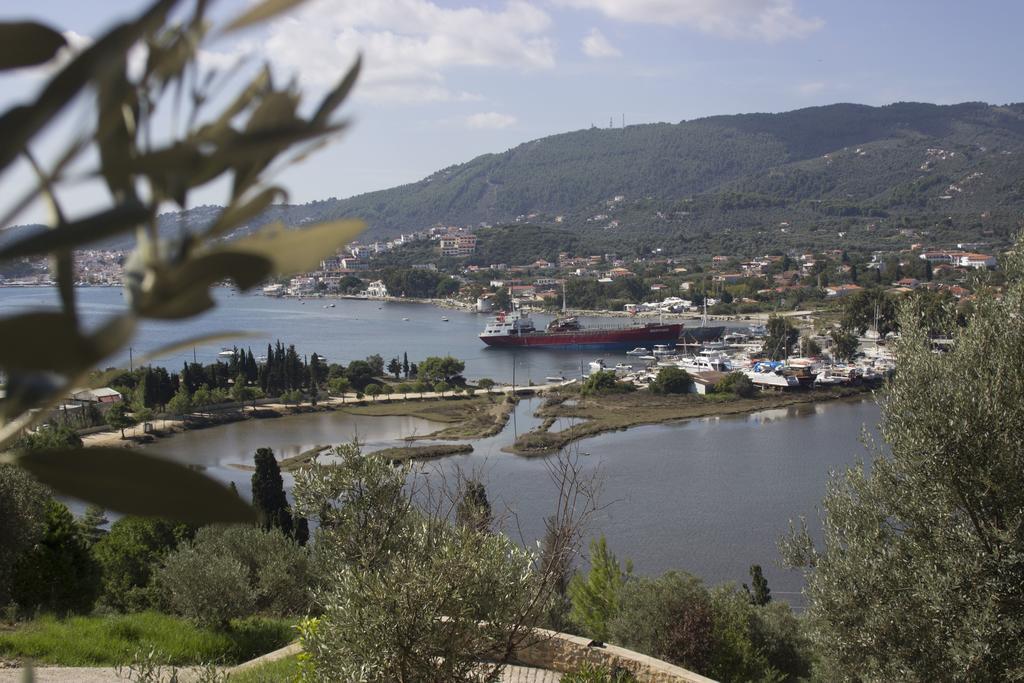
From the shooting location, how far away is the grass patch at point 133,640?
410cm

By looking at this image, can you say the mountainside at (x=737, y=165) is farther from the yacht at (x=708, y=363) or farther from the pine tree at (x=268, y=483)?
the pine tree at (x=268, y=483)

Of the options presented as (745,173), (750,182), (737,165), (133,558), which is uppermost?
(737,165)

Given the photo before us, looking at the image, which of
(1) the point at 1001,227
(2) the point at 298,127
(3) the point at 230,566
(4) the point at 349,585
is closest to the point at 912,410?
(4) the point at 349,585

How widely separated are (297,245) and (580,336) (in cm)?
2982

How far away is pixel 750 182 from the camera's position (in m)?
85.2

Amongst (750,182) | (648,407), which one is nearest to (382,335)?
(648,407)

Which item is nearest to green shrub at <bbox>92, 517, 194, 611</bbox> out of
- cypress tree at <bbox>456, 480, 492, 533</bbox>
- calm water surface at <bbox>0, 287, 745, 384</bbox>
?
cypress tree at <bbox>456, 480, 492, 533</bbox>

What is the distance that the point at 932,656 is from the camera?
3229 millimetres

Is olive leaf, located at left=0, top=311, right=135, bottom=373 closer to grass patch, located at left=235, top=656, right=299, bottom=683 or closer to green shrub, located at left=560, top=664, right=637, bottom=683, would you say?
grass patch, located at left=235, top=656, right=299, bottom=683

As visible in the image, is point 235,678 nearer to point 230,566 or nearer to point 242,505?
point 230,566

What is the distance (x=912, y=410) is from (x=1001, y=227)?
59389mm

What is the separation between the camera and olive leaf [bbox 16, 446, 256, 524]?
0.87 ft

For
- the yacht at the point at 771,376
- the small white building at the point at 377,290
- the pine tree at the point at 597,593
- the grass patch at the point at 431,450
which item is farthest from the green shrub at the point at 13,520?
the small white building at the point at 377,290

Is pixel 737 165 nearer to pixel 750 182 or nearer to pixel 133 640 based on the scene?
pixel 750 182
